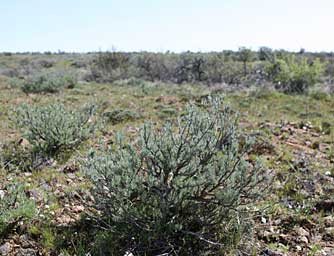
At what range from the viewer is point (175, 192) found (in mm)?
2857

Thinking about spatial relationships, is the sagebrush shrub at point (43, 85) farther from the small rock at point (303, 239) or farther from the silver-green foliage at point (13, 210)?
the small rock at point (303, 239)

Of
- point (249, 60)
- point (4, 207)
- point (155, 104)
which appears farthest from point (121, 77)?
point (4, 207)

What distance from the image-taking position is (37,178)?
160 inches

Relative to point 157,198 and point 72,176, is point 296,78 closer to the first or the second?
point 72,176

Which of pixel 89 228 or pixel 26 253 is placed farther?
pixel 89 228

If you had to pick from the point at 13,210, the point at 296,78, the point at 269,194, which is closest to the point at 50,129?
the point at 13,210

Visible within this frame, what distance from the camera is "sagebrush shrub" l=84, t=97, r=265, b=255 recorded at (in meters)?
2.78

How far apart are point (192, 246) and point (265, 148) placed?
2.86 m

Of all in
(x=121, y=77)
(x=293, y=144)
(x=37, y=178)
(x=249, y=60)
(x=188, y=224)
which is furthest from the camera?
(x=249, y=60)

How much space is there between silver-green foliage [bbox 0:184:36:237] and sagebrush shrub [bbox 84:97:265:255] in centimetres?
59

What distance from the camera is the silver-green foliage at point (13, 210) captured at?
118 inches

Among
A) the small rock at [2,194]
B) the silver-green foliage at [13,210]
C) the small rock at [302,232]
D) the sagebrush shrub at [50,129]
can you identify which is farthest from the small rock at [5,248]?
the small rock at [302,232]

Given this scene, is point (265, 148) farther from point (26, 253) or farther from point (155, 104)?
point (155, 104)

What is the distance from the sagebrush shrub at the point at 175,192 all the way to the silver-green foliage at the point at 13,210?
594mm
